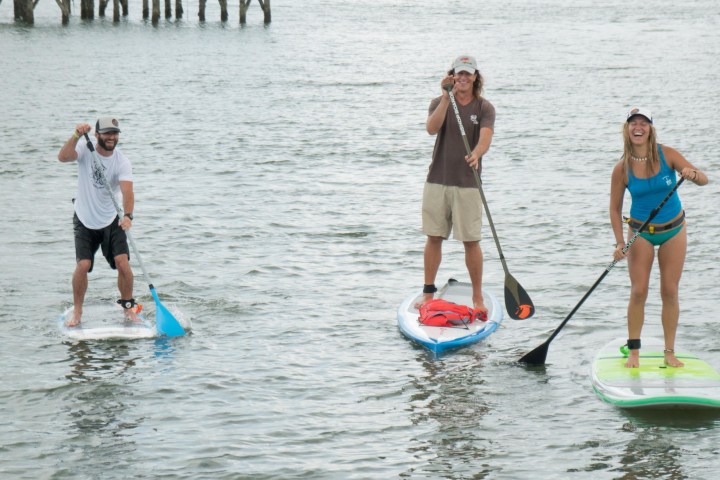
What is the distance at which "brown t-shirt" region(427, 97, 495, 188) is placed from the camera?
32.3 ft

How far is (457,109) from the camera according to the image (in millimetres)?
9812

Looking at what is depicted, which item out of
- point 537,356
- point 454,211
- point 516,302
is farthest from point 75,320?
point 537,356

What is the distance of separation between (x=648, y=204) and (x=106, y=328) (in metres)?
5.15

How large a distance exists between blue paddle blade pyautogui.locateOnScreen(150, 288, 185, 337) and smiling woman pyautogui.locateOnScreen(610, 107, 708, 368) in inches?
170

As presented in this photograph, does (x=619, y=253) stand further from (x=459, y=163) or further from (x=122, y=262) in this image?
(x=122, y=262)

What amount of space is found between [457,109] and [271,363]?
2.88 m

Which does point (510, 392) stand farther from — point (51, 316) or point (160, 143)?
point (160, 143)

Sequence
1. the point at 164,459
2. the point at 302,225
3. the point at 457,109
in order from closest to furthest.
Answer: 1. the point at 164,459
2. the point at 457,109
3. the point at 302,225

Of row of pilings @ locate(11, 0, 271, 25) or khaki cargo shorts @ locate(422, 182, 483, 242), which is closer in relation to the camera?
khaki cargo shorts @ locate(422, 182, 483, 242)

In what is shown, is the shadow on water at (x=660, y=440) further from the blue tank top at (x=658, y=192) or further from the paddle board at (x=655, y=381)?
the blue tank top at (x=658, y=192)

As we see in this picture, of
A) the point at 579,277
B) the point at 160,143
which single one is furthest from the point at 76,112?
the point at 579,277

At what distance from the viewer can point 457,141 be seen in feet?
32.4

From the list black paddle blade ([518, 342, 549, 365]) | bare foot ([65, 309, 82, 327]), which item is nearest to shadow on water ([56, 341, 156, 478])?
bare foot ([65, 309, 82, 327])

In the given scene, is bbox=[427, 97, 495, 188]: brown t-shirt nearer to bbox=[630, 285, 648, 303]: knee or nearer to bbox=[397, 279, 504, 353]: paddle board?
bbox=[397, 279, 504, 353]: paddle board
